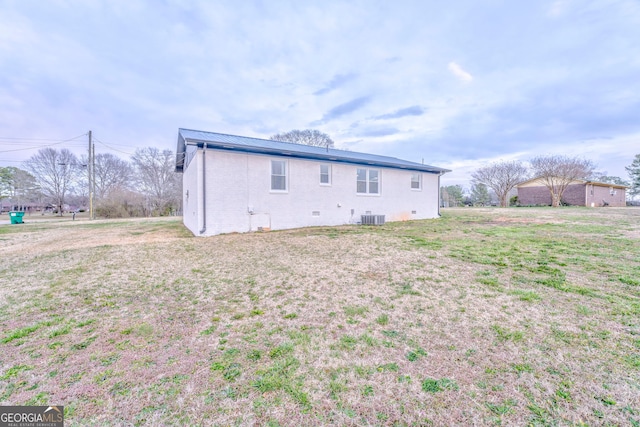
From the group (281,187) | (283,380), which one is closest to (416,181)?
(281,187)

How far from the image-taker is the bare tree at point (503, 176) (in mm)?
27625

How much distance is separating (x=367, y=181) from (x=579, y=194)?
26311 millimetres

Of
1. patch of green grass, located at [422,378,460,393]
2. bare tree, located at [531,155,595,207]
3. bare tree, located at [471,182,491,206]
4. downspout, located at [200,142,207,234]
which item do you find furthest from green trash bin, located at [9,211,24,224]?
bare tree, located at [471,182,491,206]

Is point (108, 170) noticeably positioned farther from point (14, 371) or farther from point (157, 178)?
point (14, 371)

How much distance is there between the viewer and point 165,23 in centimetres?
944

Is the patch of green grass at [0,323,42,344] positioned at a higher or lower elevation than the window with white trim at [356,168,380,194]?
lower

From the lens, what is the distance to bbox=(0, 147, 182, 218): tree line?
24781 millimetres

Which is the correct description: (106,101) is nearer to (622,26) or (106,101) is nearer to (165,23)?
A: (165,23)

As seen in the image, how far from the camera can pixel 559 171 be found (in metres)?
23.5

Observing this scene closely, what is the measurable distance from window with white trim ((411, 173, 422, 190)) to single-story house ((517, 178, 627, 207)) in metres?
21.4

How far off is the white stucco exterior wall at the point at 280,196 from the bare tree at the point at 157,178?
20.2 meters

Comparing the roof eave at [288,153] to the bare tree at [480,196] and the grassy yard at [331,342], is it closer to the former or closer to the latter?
the grassy yard at [331,342]

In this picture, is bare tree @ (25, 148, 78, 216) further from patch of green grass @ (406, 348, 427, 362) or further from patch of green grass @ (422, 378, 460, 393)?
patch of green grass @ (422, 378, 460, 393)

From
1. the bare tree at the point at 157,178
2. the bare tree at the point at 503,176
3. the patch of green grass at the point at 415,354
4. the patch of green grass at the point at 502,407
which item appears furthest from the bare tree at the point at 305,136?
the patch of green grass at the point at 502,407
